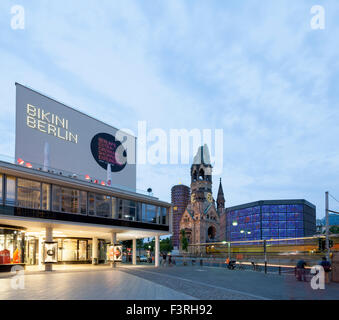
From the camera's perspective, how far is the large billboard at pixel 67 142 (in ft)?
143

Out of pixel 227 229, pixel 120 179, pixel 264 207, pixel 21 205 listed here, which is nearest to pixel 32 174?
pixel 21 205

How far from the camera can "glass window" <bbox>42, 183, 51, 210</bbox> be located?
31786 millimetres

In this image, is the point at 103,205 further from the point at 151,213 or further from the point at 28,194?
the point at 28,194

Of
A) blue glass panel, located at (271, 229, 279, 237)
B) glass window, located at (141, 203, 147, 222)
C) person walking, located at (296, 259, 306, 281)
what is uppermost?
glass window, located at (141, 203, 147, 222)

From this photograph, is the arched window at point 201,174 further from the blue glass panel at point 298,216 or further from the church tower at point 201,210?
the blue glass panel at point 298,216

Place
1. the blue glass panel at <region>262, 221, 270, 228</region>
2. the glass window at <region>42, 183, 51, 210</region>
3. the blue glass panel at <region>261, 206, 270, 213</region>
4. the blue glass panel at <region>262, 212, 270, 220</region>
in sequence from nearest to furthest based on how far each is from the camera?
the glass window at <region>42, 183, 51, 210</region>
the blue glass panel at <region>262, 221, 270, 228</region>
the blue glass panel at <region>262, 212, 270, 220</region>
the blue glass panel at <region>261, 206, 270, 213</region>

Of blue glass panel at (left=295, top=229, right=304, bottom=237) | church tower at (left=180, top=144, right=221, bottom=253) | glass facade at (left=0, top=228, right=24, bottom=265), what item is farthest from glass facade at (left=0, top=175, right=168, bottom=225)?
church tower at (left=180, top=144, right=221, bottom=253)

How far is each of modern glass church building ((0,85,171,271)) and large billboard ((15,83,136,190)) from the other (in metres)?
0.12

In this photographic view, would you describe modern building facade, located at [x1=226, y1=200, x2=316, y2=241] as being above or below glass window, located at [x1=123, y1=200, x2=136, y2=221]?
below

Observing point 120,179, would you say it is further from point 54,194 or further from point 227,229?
point 227,229

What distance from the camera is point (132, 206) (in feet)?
141

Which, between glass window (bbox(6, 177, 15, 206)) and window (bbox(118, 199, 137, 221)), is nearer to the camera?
glass window (bbox(6, 177, 15, 206))

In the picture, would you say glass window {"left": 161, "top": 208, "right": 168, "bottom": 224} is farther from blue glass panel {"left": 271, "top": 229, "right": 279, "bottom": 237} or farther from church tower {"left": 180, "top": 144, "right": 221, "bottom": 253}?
church tower {"left": 180, "top": 144, "right": 221, "bottom": 253}
